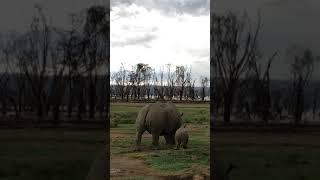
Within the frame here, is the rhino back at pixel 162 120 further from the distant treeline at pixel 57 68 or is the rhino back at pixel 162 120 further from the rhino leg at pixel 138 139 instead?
the distant treeline at pixel 57 68

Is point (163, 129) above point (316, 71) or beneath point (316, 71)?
beneath

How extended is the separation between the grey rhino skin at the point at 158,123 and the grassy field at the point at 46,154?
21.7ft

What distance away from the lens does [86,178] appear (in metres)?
5.36

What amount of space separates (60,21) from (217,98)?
6.40 ft

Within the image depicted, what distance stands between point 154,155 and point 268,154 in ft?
20.0

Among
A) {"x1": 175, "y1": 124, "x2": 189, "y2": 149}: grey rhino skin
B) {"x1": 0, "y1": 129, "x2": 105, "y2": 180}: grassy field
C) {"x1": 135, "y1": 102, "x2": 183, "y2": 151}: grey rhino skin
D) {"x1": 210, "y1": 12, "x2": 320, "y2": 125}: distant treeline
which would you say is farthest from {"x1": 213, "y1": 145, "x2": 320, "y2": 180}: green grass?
{"x1": 135, "y1": 102, "x2": 183, "y2": 151}: grey rhino skin

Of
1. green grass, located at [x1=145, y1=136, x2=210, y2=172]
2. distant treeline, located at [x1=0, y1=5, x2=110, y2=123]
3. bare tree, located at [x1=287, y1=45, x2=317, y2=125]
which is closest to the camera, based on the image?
distant treeline, located at [x1=0, y1=5, x2=110, y2=123]

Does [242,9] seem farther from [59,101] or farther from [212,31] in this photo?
[59,101]

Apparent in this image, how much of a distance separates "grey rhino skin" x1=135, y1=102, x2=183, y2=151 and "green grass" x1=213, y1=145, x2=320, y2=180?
6.52 meters

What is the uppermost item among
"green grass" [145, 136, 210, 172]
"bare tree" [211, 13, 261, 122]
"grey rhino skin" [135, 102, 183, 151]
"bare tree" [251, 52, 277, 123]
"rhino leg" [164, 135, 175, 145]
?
"bare tree" [211, 13, 261, 122]

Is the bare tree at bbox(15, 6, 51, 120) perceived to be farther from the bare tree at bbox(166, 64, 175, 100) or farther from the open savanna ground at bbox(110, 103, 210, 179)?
the bare tree at bbox(166, 64, 175, 100)

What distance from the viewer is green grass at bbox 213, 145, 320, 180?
5.22 m

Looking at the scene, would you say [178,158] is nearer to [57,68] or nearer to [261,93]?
[261,93]

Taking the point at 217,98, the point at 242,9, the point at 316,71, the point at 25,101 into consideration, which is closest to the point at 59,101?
the point at 25,101
